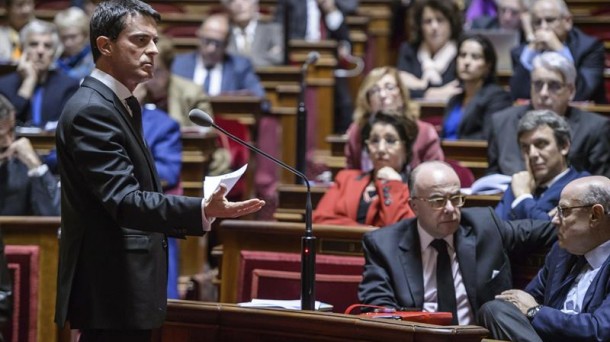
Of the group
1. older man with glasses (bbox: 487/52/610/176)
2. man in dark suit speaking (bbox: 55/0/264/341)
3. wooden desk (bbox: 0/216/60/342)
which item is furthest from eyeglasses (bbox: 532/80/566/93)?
A: man in dark suit speaking (bbox: 55/0/264/341)

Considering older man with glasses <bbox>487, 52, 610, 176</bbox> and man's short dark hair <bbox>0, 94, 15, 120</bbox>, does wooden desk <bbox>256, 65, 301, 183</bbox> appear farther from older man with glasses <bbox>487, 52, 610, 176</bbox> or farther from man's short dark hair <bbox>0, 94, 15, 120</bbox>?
man's short dark hair <bbox>0, 94, 15, 120</bbox>

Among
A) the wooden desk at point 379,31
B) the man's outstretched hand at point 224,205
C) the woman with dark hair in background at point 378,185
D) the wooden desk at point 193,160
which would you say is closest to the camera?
the man's outstretched hand at point 224,205

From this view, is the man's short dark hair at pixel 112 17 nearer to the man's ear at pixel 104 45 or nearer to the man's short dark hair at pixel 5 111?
the man's ear at pixel 104 45

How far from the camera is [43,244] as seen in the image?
10.8 feet

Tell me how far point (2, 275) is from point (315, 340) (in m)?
0.66

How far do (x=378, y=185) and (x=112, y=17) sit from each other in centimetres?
147

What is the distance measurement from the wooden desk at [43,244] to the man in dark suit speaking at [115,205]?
1.05 m

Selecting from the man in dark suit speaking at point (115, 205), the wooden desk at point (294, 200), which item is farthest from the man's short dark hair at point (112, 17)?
the wooden desk at point (294, 200)

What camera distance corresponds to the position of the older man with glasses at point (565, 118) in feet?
12.0

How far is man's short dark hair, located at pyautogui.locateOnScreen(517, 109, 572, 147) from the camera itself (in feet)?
10.9

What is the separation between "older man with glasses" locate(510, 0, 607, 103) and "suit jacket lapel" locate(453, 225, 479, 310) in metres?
1.65

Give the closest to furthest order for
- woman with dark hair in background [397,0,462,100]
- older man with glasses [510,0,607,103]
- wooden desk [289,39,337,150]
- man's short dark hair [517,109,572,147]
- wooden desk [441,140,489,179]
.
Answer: man's short dark hair [517,109,572,147]
wooden desk [441,140,489,179]
older man with glasses [510,0,607,103]
woman with dark hair in background [397,0,462,100]
wooden desk [289,39,337,150]

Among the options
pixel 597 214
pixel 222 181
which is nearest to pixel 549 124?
pixel 597 214

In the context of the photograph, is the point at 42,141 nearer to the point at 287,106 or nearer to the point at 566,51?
the point at 287,106
